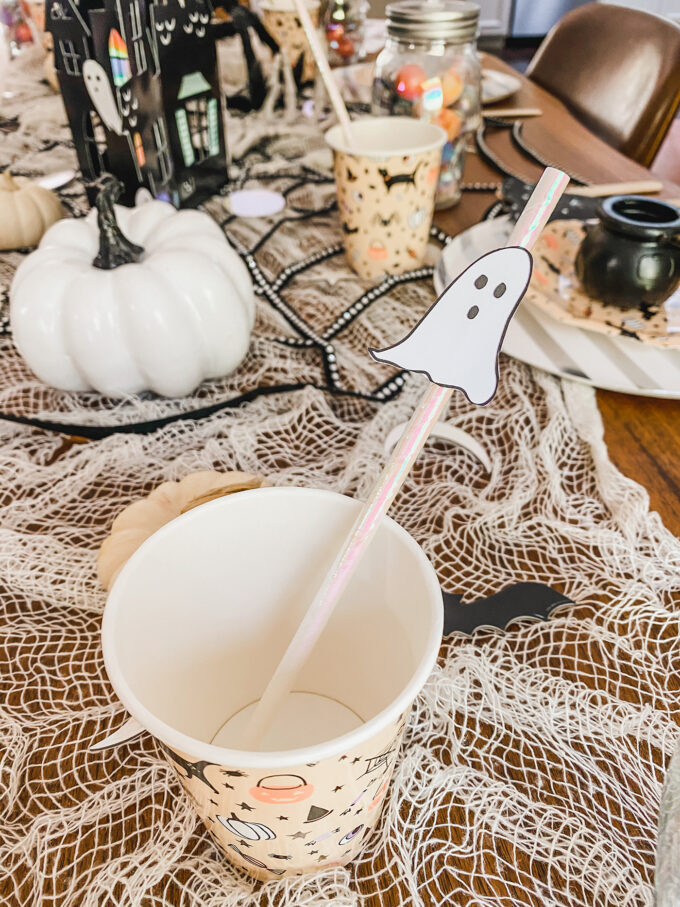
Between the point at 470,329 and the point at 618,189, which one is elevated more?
the point at 470,329

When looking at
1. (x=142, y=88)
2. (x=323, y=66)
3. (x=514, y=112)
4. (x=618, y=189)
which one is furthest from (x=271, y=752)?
(x=514, y=112)

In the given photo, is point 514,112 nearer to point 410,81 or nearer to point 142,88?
point 410,81

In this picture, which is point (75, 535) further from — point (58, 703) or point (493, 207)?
point (493, 207)

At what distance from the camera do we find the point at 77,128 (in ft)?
2.01

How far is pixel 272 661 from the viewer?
32cm

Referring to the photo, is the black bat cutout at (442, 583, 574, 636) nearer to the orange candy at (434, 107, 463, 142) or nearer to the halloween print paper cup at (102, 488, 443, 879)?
the halloween print paper cup at (102, 488, 443, 879)

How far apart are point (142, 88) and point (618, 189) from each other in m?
0.46

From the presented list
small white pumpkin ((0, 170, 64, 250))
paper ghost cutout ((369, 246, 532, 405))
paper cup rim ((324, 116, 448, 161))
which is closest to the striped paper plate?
paper cup rim ((324, 116, 448, 161))

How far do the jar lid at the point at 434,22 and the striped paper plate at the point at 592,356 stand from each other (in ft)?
0.95

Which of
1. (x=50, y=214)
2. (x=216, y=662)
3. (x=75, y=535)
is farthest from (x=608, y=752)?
(x=50, y=214)

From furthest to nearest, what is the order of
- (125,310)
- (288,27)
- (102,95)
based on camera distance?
(288,27)
(102,95)
(125,310)

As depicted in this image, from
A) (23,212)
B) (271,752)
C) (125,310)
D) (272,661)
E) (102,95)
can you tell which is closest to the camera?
(271,752)

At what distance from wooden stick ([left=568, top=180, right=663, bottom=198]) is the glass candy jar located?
0.13 m

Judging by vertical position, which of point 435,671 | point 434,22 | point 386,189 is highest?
point 434,22
